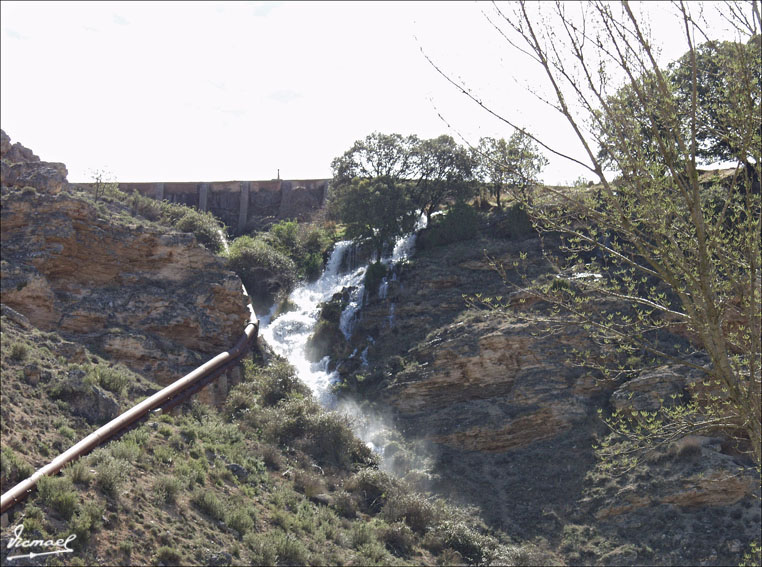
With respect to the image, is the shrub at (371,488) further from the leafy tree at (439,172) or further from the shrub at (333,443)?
the leafy tree at (439,172)

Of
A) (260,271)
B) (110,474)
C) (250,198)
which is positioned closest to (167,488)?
(110,474)

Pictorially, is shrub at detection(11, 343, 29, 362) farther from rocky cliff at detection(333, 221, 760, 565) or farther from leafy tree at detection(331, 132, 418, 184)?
leafy tree at detection(331, 132, 418, 184)

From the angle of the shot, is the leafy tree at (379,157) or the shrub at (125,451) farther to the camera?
the leafy tree at (379,157)

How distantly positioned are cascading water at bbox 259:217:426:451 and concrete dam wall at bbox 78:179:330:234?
712 centimetres

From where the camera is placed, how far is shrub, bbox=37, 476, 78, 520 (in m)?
8.78

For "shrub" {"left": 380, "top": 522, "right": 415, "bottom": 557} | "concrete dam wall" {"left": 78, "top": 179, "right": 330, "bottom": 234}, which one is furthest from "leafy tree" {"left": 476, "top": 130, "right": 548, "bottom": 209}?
"concrete dam wall" {"left": 78, "top": 179, "right": 330, "bottom": 234}

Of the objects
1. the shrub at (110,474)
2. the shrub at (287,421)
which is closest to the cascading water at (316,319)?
the shrub at (287,421)

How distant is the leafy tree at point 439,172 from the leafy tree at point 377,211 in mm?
1724

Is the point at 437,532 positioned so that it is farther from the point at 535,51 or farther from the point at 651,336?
the point at 535,51

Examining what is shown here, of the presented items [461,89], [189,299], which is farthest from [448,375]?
[461,89]

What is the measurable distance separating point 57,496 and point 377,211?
20.7 meters

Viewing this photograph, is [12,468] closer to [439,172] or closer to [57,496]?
[57,496]

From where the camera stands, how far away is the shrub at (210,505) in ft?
36.1

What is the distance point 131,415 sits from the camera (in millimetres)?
12672
